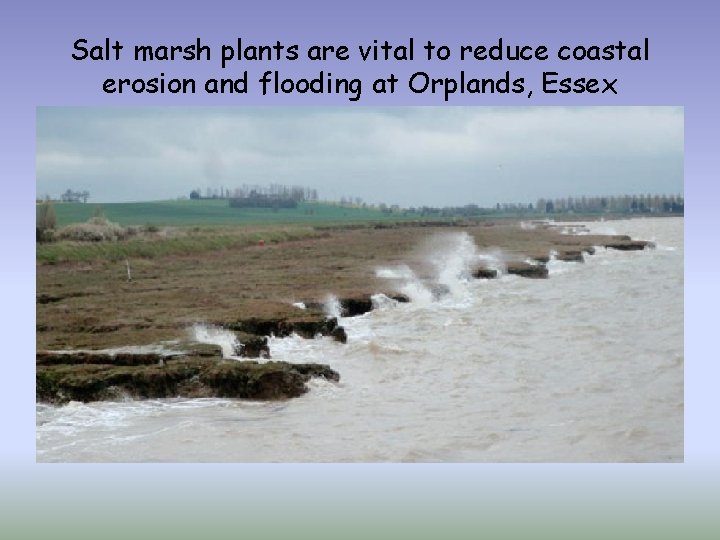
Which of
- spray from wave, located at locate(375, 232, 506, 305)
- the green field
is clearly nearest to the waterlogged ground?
spray from wave, located at locate(375, 232, 506, 305)

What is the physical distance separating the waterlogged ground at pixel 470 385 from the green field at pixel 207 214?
0.56m

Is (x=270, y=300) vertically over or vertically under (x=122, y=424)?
over

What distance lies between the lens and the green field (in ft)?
26.3

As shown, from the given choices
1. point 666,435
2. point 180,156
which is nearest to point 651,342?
point 666,435

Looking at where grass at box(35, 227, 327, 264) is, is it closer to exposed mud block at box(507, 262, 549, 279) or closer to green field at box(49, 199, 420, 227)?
green field at box(49, 199, 420, 227)

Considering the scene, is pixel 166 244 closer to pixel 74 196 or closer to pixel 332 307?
pixel 74 196

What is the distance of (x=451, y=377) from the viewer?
7805 millimetres

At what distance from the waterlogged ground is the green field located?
0.56 metres

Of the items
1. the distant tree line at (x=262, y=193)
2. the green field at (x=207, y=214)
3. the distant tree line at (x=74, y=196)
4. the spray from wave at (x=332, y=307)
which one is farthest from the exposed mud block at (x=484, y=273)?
the distant tree line at (x=74, y=196)

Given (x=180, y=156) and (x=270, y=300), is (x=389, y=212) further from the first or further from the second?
(x=180, y=156)

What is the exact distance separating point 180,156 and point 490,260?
2.69 metres

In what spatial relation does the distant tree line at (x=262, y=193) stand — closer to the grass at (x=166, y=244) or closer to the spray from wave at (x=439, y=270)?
the grass at (x=166, y=244)

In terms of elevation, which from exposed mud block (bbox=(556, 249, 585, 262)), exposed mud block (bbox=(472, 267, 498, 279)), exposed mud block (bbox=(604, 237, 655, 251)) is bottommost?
exposed mud block (bbox=(472, 267, 498, 279))

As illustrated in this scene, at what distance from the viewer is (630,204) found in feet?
27.3
